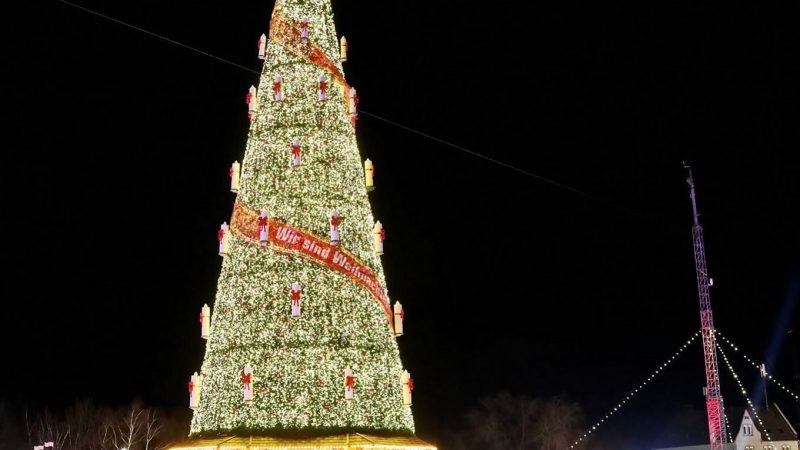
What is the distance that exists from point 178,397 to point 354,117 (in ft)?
129

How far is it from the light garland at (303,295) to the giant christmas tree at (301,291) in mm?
30

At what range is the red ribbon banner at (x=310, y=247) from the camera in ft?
81.9

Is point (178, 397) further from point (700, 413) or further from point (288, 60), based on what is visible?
point (700, 413)

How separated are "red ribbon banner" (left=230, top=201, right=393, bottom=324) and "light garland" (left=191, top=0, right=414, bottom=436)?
0.48 ft

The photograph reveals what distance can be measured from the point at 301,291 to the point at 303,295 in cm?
12

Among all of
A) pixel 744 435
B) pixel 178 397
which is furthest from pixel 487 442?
pixel 744 435

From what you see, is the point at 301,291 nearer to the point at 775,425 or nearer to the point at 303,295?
the point at 303,295

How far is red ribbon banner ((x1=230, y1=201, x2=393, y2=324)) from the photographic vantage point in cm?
2495

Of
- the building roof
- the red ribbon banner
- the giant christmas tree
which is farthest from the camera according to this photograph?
the building roof

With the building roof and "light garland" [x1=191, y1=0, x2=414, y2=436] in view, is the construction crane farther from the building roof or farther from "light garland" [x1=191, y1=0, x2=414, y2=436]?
the building roof

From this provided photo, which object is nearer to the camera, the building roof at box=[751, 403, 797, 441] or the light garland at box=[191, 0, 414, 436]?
the light garland at box=[191, 0, 414, 436]

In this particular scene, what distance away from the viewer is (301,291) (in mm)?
24641

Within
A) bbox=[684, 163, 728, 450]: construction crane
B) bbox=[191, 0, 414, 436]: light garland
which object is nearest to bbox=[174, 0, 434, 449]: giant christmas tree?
bbox=[191, 0, 414, 436]: light garland

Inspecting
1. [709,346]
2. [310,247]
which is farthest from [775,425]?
[310,247]
